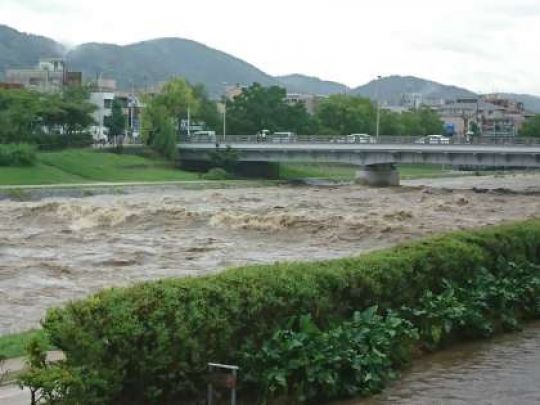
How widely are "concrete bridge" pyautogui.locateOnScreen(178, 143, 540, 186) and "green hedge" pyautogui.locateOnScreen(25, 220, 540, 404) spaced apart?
64.3 meters

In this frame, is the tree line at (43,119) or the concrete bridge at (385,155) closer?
the concrete bridge at (385,155)

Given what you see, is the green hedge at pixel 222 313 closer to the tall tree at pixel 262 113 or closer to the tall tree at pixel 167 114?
the tall tree at pixel 167 114

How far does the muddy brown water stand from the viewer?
1044 centimetres

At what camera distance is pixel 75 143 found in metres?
93.7

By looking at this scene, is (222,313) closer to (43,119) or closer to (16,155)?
(16,155)

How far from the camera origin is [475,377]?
11.5 m

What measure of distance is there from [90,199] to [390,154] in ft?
103

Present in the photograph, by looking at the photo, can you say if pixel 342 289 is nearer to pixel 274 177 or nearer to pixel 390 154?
pixel 390 154

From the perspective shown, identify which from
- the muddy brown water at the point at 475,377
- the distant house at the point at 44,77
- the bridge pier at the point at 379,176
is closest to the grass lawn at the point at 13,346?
the muddy brown water at the point at 475,377

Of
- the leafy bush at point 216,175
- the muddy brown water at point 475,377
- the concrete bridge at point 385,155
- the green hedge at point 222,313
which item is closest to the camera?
the green hedge at point 222,313

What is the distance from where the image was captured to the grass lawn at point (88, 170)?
72.6 meters

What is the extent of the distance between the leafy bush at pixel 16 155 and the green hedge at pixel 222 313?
6662 cm

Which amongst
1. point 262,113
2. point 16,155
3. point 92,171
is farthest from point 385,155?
point 262,113

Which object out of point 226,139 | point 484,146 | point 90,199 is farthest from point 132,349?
point 226,139
